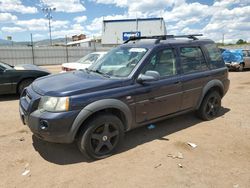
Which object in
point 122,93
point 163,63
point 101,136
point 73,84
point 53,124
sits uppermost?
point 163,63

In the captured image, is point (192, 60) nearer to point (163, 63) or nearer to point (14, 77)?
point (163, 63)

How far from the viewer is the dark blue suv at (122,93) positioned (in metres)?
3.96

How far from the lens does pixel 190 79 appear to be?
545 cm

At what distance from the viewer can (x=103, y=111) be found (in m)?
4.31

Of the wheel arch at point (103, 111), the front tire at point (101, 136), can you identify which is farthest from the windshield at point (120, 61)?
the front tire at point (101, 136)

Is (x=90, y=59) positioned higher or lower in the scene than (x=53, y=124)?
higher

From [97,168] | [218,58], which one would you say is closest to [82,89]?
[97,168]

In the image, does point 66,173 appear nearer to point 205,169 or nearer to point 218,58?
point 205,169

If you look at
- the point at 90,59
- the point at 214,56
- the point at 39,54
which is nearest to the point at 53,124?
the point at 214,56

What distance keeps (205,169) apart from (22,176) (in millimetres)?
2622

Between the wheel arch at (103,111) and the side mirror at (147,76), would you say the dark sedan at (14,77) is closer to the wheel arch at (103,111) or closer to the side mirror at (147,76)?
the wheel arch at (103,111)

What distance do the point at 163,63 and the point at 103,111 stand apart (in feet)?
5.13

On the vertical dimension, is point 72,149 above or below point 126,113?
below

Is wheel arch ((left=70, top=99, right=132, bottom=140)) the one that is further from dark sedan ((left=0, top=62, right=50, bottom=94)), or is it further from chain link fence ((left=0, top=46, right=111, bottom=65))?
chain link fence ((left=0, top=46, right=111, bottom=65))
